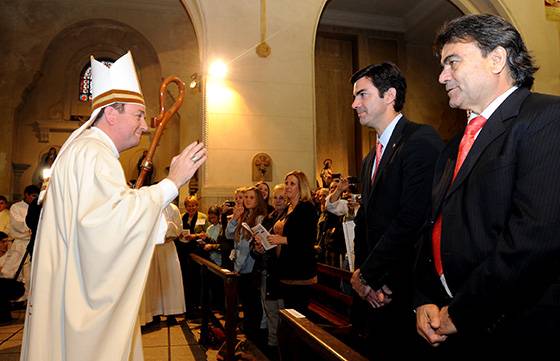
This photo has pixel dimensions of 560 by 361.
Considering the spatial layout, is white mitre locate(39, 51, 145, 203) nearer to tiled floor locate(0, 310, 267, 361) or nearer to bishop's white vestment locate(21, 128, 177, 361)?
bishop's white vestment locate(21, 128, 177, 361)

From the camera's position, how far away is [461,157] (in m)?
1.77

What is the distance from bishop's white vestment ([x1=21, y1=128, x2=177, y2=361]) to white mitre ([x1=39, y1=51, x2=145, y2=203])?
1.23 ft

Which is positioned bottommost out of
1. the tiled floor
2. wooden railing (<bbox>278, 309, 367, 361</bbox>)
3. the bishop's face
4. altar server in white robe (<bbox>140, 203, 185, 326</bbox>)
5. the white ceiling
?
the tiled floor

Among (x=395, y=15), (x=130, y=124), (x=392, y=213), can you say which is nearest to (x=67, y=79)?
(x=395, y=15)

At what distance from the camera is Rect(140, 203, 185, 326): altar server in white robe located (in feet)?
18.5

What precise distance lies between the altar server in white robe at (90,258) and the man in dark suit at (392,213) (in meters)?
1.09

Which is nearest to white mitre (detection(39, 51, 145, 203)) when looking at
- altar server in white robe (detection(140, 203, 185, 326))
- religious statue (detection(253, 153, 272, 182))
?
altar server in white robe (detection(140, 203, 185, 326))

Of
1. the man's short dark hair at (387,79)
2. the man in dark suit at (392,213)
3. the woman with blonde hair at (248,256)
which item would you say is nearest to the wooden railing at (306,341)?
the man in dark suit at (392,213)

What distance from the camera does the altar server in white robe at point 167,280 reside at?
5625mm

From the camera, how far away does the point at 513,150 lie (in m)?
1.46

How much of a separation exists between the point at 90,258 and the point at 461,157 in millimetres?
1632

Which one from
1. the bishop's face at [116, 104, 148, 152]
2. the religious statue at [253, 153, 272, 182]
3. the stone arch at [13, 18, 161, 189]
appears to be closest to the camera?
the bishop's face at [116, 104, 148, 152]

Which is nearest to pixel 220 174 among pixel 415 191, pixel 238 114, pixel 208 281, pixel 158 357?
pixel 238 114

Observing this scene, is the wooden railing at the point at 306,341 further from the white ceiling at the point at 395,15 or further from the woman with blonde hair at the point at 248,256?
the white ceiling at the point at 395,15
